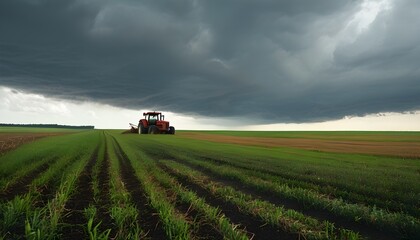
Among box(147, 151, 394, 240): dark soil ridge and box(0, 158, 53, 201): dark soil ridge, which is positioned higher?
box(0, 158, 53, 201): dark soil ridge

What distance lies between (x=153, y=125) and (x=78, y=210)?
4718 cm

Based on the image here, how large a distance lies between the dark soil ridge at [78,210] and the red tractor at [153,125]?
41152mm

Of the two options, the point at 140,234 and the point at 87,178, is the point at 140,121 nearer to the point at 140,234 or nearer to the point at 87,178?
the point at 87,178

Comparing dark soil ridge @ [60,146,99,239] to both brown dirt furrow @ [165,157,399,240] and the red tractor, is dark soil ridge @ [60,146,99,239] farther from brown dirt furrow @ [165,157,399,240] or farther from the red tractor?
the red tractor

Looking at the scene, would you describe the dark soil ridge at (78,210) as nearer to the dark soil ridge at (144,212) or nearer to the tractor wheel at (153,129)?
the dark soil ridge at (144,212)

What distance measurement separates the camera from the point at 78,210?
8.12 m

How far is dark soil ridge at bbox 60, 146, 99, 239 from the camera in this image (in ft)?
21.6

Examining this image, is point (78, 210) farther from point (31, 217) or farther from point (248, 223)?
point (248, 223)

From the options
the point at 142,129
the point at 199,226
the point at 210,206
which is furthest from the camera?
the point at 142,129

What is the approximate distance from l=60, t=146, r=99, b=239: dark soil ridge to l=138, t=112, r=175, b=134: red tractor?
4115cm

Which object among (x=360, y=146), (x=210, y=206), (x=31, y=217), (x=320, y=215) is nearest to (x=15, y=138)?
(x=31, y=217)

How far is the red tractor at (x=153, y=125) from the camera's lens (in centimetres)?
5433

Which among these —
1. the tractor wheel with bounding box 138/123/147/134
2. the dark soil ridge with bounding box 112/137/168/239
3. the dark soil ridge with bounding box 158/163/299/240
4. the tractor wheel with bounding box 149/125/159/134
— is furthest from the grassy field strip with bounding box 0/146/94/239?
the tractor wheel with bounding box 138/123/147/134

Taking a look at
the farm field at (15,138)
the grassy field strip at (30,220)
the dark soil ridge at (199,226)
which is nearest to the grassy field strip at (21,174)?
the grassy field strip at (30,220)
